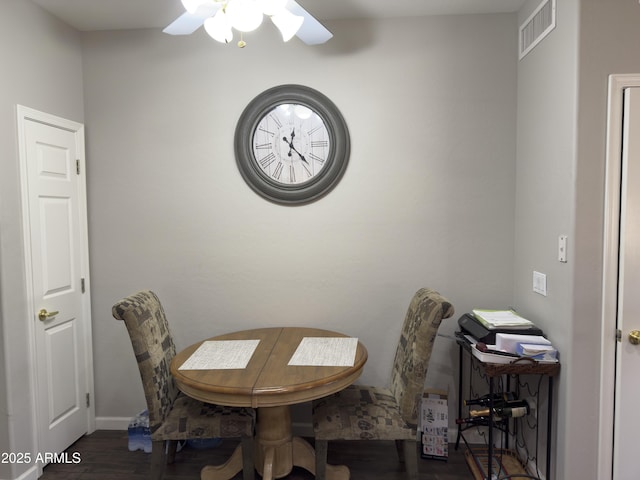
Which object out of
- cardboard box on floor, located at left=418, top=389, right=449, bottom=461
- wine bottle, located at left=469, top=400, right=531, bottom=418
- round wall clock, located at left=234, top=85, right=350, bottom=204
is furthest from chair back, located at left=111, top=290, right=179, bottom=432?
wine bottle, located at left=469, top=400, right=531, bottom=418

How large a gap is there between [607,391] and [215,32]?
2.37 m

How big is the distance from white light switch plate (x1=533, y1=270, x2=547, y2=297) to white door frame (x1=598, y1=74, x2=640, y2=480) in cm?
31

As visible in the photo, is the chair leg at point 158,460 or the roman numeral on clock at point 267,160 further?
the roman numeral on clock at point 267,160

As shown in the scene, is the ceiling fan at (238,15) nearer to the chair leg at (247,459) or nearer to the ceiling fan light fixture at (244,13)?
the ceiling fan light fixture at (244,13)

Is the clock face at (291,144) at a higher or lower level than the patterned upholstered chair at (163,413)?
higher

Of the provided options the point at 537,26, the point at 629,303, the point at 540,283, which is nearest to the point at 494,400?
the point at 540,283

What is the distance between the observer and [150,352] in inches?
76.0

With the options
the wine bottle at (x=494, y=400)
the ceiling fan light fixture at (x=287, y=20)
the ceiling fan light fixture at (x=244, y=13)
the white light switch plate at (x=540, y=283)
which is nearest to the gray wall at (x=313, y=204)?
the white light switch plate at (x=540, y=283)

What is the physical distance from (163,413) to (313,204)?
4.70 ft

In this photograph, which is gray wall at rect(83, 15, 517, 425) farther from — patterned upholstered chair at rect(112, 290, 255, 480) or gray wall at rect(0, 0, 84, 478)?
patterned upholstered chair at rect(112, 290, 255, 480)

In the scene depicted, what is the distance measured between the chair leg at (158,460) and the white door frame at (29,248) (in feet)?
2.81

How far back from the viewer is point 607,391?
5.86 ft

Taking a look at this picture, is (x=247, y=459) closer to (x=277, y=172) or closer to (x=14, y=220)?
(x=277, y=172)

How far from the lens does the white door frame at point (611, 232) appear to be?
173 centimetres
